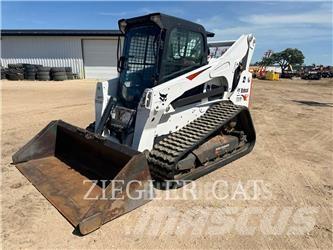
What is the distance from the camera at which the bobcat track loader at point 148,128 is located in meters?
3.80

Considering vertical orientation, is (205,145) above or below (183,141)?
below

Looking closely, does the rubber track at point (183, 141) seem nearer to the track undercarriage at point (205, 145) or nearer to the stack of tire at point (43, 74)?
the track undercarriage at point (205, 145)

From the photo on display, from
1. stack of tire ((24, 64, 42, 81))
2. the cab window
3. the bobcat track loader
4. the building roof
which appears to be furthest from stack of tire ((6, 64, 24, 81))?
the cab window

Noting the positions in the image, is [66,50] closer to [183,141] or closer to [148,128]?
[148,128]

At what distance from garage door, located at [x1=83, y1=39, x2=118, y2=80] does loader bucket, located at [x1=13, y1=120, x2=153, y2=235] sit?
17.3 meters

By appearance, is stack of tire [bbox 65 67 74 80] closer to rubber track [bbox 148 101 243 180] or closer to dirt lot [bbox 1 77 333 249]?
dirt lot [bbox 1 77 333 249]

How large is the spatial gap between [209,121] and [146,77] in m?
1.24

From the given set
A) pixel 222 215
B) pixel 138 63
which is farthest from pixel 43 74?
pixel 222 215

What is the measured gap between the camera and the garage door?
21.7 meters

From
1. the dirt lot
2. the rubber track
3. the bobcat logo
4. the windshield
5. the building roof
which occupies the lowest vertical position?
the dirt lot

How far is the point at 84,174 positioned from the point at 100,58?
18.7m

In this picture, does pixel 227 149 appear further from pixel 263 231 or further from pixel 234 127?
pixel 263 231

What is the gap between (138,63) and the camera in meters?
4.95

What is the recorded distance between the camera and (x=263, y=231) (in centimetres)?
324
